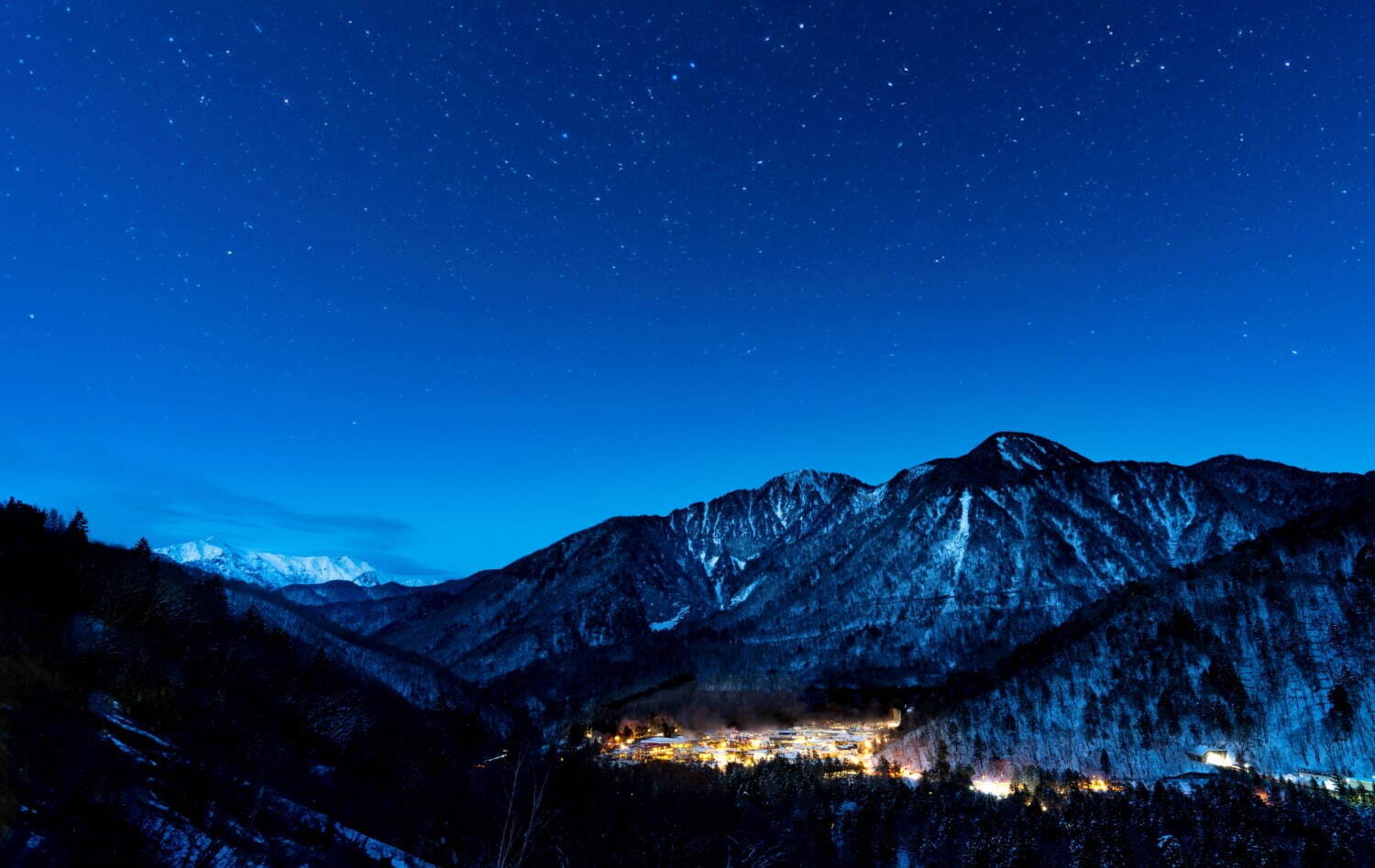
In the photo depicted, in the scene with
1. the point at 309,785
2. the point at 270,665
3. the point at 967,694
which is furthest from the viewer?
the point at 967,694

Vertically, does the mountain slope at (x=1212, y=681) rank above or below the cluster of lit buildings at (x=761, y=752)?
above

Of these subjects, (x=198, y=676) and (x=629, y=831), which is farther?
(x=629, y=831)

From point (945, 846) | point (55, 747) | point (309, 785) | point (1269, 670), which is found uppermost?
point (1269, 670)

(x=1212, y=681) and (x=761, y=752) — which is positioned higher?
(x=1212, y=681)

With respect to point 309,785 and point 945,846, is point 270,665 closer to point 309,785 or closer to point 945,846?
point 309,785

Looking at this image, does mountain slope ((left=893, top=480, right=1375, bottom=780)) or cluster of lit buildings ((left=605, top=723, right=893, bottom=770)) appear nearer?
mountain slope ((left=893, top=480, right=1375, bottom=780))

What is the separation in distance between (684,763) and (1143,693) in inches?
3986

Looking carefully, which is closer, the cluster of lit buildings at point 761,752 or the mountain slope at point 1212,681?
the mountain slope at point 1212,681

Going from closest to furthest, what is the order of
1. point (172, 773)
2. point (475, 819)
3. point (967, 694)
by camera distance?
point (172, 773) < point (475, 819) < point (967, 694)

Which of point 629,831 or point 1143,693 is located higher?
point 1143,693

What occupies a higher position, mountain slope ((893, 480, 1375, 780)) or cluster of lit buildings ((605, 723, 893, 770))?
mountain slope ((893, 480, 1375, 780))

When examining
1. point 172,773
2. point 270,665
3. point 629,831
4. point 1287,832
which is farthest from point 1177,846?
point 270,665

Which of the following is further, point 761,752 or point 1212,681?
point 761,752

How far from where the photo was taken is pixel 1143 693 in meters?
151
